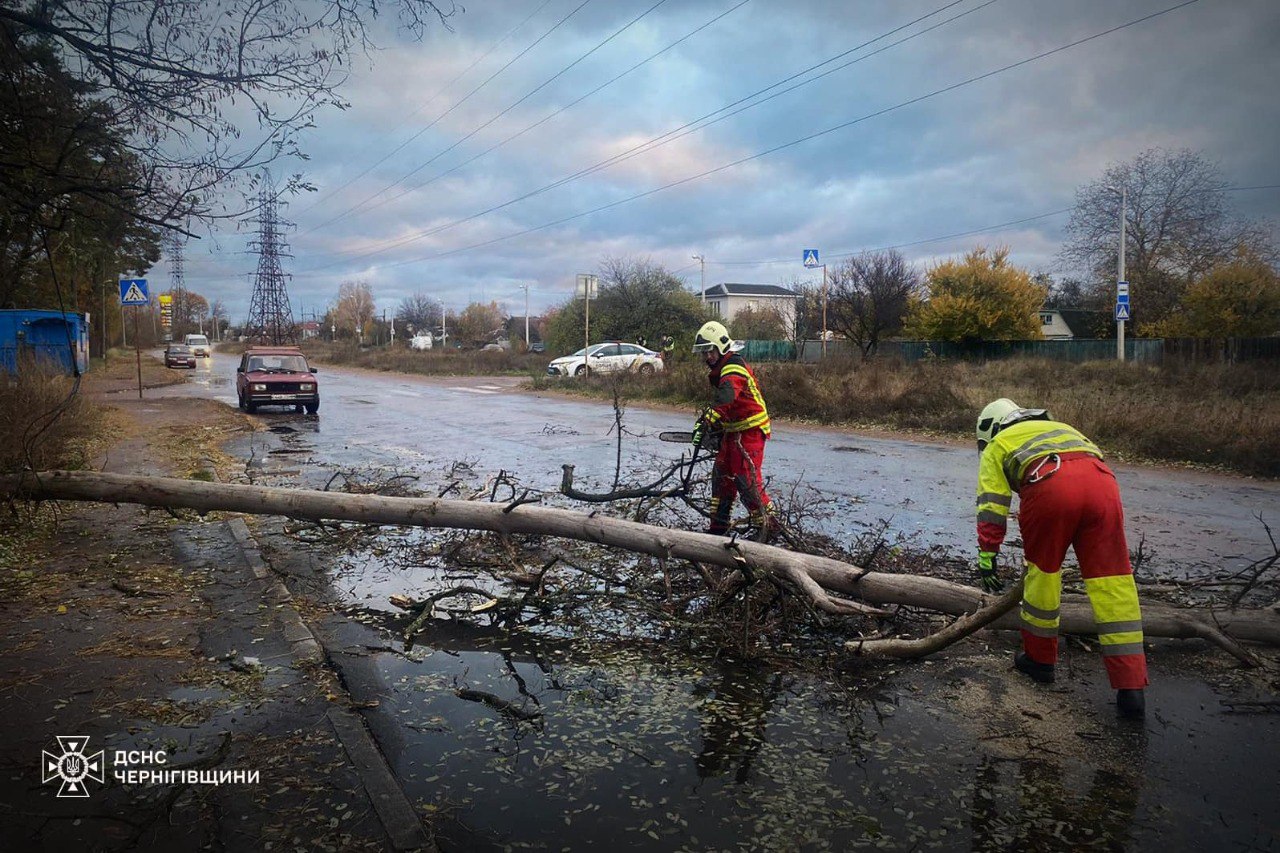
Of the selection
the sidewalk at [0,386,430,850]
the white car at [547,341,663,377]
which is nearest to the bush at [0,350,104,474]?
the sidewalk at [0,386,430,850]

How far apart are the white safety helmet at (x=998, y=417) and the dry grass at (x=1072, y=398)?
9703mm

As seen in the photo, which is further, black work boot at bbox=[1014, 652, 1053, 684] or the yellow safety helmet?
the yellow safety helmet

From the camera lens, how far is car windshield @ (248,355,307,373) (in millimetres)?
20325

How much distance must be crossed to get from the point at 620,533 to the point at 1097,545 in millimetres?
2923

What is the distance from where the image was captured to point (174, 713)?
388 cm

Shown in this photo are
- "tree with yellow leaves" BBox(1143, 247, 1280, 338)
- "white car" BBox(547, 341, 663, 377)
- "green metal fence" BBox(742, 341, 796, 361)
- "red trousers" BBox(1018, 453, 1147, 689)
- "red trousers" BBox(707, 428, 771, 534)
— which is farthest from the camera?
"green metal fence" BBox(742, 341, 796, 361)

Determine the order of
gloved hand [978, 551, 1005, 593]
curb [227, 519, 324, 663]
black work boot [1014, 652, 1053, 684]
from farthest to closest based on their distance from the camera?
curb [227, 519, 324, 663] → gloved hand [978, 551, 1005, 593] → black work boot [1014, 652, 1053, 684]

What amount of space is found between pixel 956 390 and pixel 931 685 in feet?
50.0

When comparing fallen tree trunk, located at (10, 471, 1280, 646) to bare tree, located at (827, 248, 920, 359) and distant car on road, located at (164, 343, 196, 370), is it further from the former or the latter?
distant car on road, located at (164, 343, 196, 370)

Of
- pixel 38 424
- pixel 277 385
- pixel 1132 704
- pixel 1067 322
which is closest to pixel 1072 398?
pixel 1132 704

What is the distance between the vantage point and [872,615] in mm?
4453

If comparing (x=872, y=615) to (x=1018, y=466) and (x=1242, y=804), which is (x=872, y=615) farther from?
(x=1242, y=804)

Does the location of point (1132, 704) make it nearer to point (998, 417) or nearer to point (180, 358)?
point (998, 417)

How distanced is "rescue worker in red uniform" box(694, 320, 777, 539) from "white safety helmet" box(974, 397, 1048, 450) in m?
2.27
